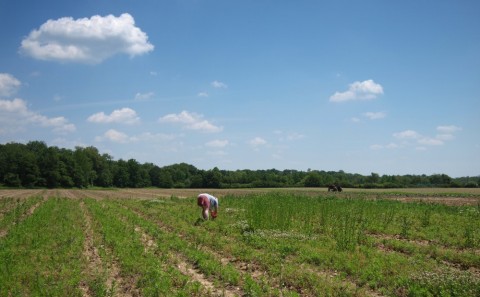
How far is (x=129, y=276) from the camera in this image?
9391 millimetres

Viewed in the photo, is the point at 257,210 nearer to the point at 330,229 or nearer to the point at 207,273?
the point at 330,229

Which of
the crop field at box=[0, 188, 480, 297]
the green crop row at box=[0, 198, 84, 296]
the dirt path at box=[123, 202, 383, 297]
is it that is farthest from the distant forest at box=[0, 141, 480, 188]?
the dirt path at box=[123, 202, 383, 297]

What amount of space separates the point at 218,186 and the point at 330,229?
93144 mm

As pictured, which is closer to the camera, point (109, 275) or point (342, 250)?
point (109, 275)

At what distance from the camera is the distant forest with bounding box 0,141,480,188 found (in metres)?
89.2

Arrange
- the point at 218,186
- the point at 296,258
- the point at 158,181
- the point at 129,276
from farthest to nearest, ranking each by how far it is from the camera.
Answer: the point at 158,181 → the point at 218,186 → the point at 296,258 → the point at 129,276

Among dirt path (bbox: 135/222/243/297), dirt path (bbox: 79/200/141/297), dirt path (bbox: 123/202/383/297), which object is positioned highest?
dirt path (bbox: 123/202/383/297)

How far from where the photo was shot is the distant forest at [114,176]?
8919 cm

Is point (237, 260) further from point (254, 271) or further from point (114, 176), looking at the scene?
point (114, 176)

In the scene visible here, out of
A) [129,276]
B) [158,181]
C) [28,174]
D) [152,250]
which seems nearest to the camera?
[129,276]

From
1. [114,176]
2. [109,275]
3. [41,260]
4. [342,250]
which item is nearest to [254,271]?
[342,250]

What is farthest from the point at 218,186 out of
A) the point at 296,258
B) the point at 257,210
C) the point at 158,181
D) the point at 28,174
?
the point at 296,258

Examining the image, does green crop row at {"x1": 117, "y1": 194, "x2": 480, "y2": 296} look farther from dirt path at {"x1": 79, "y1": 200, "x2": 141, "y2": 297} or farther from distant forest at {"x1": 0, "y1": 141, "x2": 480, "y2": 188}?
distant forest at {"x1": 0, "y1": 141, "x2": 480, "y2": 188}

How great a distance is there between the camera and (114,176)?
4510 inches
